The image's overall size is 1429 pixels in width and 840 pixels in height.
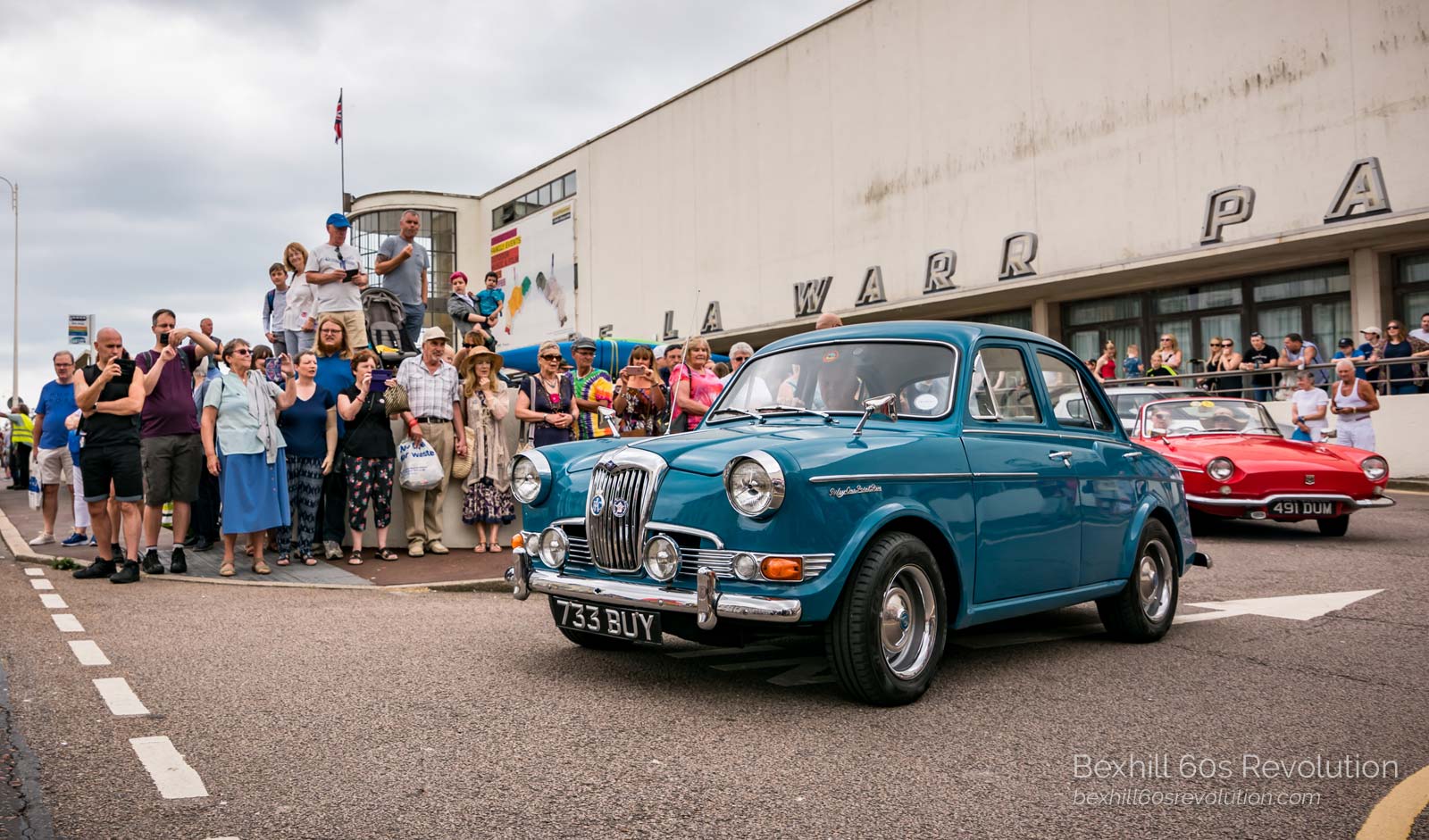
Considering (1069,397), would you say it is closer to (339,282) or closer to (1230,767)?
(1230,767)

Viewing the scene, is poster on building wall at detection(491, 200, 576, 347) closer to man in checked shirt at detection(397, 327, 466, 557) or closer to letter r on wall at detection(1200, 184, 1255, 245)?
letter r on wall at detection(1200, 184, 1255, 245)

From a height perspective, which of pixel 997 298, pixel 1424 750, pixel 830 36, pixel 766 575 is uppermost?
pixel 830 36

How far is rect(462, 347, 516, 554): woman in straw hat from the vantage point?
10547 mm

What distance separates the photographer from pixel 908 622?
4926 millimetres

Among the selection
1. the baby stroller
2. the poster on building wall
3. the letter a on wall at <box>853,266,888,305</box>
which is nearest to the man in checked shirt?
the baby stroller

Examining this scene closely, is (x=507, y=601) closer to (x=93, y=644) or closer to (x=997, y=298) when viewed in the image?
(x=93, y=644)

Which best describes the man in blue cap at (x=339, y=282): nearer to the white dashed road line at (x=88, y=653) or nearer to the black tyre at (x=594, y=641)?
the white dashed road line at (x=88, y=653)

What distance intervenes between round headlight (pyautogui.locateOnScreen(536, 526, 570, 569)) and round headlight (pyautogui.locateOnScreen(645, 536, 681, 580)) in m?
0.62

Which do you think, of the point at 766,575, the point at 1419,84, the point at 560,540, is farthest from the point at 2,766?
the point at 1419,84

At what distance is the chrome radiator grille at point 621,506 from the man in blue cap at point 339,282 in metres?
7.25

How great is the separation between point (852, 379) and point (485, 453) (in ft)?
18.8

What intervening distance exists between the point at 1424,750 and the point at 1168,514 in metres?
2.59

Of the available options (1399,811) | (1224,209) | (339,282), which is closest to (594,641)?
(1399,811)

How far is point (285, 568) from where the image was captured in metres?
9.50
